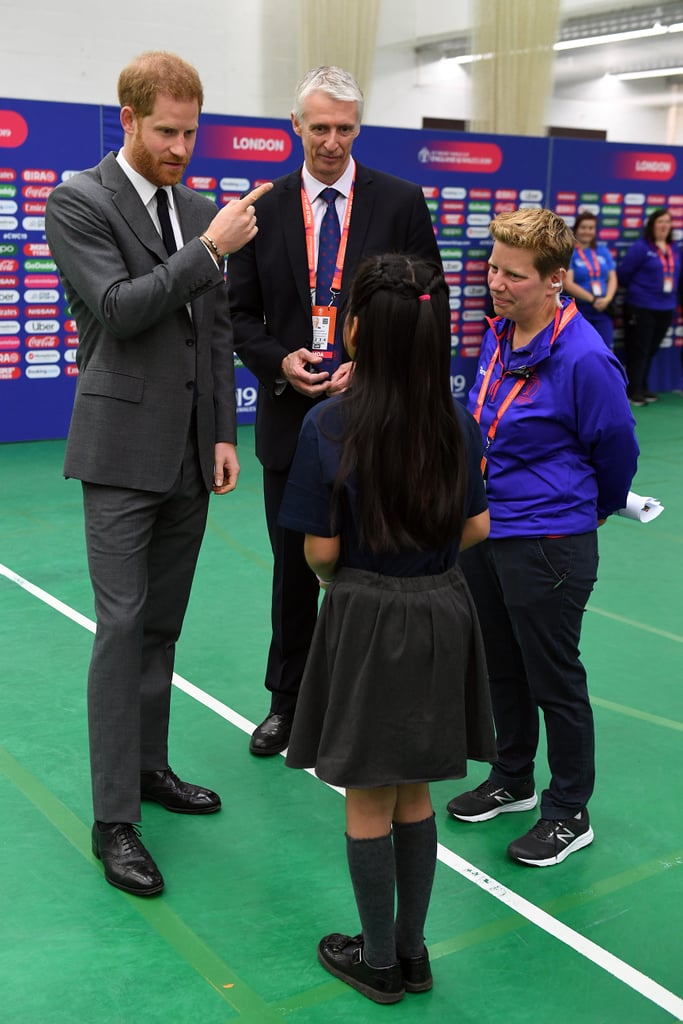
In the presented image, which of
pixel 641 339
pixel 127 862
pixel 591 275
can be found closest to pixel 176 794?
pixel 127 862

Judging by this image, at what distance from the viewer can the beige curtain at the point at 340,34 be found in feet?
44.5

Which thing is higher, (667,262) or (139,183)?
(667,262)

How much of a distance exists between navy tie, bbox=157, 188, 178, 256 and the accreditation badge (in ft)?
2.08

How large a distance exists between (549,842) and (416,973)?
69cm

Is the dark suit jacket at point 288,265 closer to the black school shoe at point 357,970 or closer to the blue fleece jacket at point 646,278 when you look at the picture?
the black school shoe at point 357,970

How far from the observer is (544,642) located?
2822 mm

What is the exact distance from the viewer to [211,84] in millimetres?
13297

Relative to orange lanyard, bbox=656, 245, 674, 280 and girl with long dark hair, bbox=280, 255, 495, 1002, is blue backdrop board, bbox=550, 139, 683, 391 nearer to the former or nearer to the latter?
orange lanyard, bbox=656, 245, 674, 280

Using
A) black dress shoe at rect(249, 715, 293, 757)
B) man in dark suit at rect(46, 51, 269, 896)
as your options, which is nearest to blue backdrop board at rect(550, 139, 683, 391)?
black dress shoe at rect(249, 715, 293, 757)

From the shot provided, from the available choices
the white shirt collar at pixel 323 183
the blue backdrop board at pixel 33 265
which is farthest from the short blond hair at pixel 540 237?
the blue backdrop board at pixel 33 265

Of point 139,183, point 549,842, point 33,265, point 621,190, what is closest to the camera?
point 139,183

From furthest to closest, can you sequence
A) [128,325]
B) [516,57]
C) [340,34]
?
[516,57] < [340,34] < [128,325]

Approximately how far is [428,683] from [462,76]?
15.8 metres

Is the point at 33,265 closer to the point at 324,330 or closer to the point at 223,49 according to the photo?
the point at 324,330
